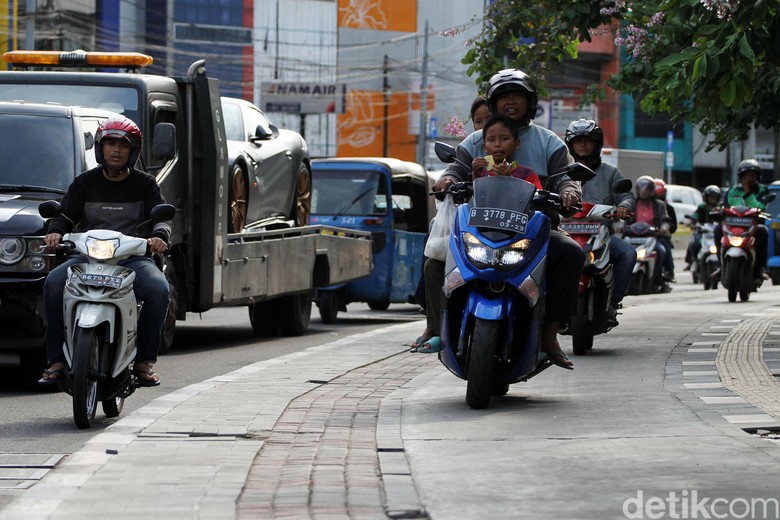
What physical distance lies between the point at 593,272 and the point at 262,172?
525 centimetres

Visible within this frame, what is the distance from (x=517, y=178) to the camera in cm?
889

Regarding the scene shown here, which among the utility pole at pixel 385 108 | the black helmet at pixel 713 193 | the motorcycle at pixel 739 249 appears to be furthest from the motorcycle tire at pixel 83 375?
the utility pole at pixel 385 108

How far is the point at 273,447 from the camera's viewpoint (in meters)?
7.45

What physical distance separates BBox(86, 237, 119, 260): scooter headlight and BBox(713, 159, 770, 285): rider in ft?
45.5

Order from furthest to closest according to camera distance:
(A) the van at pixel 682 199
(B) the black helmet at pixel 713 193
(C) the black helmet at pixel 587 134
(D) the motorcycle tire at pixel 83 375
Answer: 1. (A) the van at pixel 682 199
2. (B) the black helmet at pixel 713 193
3. (C) the black helmet at pixel 587 134
4. (D) the motorcycle tire at pixel 83 375

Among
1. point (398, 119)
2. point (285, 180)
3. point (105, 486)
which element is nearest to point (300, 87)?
point (398, 119)

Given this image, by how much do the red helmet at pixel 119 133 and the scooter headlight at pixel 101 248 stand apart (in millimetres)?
681

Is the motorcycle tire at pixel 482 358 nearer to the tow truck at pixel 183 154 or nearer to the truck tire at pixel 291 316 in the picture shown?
the tow truck at pixel 183 154

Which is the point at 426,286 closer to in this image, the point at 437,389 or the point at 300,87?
the point at 437,389

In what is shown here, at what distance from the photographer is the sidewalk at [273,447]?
594cm

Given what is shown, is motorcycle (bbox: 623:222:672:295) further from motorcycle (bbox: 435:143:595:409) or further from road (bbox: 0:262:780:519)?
motorcycle (bbox: 435:143:595:409)

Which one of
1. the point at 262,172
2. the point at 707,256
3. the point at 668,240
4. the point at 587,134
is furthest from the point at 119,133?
the point at 707,256

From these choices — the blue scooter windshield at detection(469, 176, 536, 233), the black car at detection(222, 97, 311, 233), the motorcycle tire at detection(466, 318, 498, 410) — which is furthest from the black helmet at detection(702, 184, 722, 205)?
the motorcycle tire at detection(466, 318, 498, 410)

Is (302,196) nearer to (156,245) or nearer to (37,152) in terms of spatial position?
(37,152)
